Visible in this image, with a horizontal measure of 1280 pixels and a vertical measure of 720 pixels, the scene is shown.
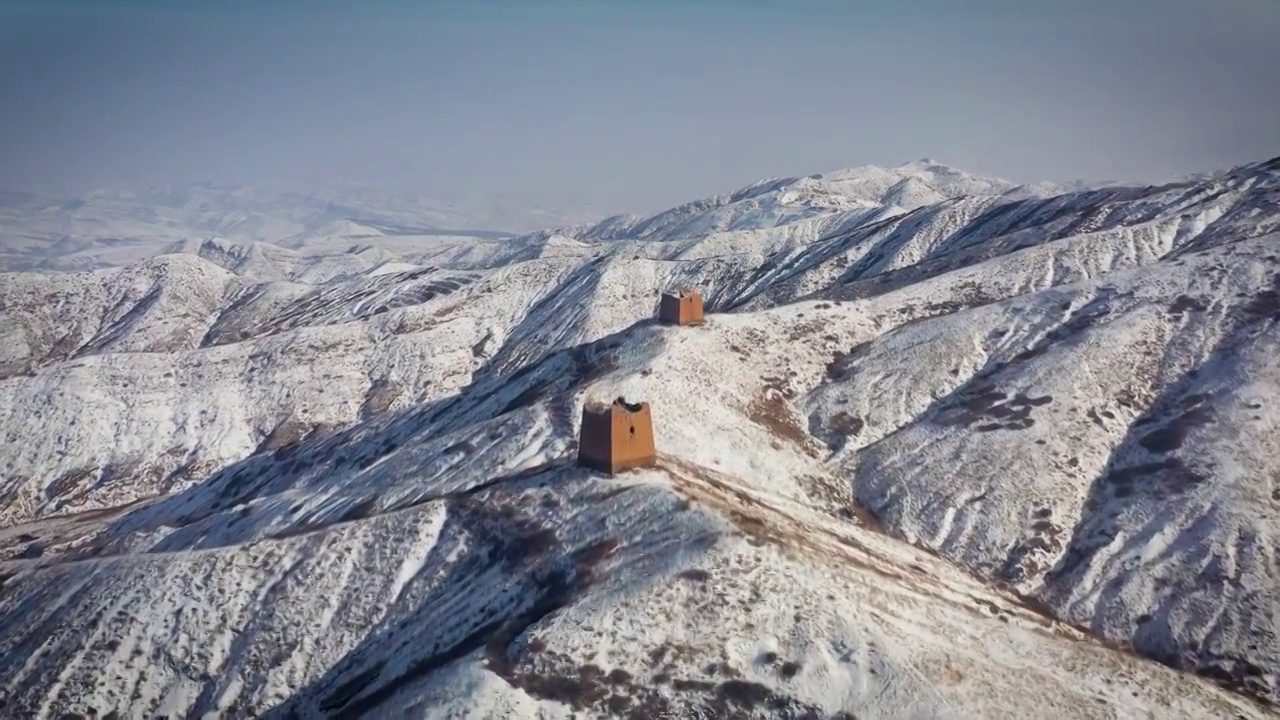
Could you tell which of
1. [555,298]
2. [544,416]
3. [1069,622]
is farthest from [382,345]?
[1069,622]

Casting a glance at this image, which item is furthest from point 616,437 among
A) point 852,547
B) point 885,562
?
point 885,562

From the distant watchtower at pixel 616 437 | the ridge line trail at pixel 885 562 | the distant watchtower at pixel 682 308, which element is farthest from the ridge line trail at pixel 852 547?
the distant watchtower at pixel 682 308

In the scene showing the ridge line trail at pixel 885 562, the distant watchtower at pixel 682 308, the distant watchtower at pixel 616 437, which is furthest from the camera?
the distant watchtower at pixel 682 308

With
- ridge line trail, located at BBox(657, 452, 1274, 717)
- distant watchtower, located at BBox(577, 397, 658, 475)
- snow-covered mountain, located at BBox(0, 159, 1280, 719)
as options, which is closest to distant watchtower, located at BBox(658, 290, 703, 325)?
snow-covered mountain, located at BBox(0, 159, 1280, 719)

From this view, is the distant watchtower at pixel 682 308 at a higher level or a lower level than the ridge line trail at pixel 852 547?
higher

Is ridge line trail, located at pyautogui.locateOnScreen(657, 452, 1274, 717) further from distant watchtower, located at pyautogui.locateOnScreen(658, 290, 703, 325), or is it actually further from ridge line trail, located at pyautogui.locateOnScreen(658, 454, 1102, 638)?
distant watchtower, located at pyautogui.locateOnScreen(658, 290, 703, 325)

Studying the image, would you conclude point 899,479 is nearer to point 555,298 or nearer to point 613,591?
point 613,591

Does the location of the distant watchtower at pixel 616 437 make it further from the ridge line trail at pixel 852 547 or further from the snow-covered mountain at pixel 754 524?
the ridge line trail at pixel 852 547
